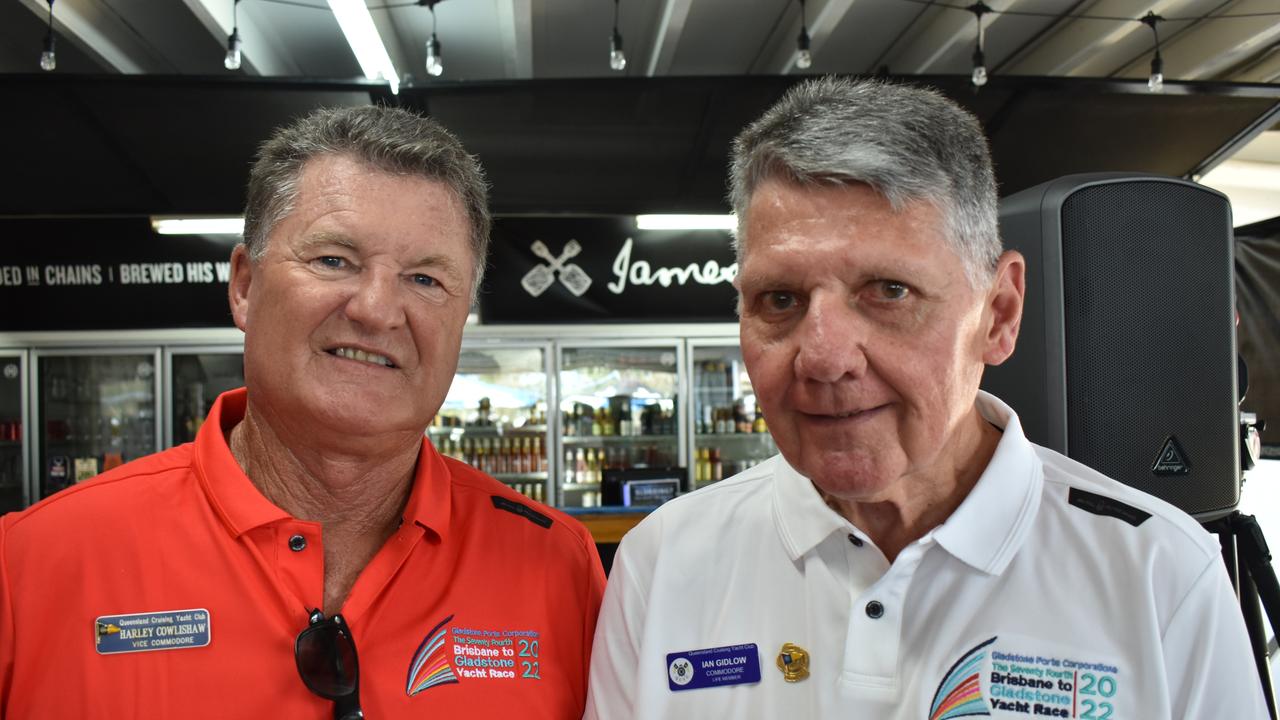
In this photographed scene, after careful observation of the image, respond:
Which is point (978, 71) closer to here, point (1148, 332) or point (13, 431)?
point (1148, 332)

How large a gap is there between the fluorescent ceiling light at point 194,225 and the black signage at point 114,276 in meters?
0.05

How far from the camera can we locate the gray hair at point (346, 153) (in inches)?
59.4

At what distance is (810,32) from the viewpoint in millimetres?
4836

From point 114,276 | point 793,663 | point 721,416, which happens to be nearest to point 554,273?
point 721,416

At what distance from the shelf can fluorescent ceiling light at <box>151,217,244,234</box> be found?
8.71ft

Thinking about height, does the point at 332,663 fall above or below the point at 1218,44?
below

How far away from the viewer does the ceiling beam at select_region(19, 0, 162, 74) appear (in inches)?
170

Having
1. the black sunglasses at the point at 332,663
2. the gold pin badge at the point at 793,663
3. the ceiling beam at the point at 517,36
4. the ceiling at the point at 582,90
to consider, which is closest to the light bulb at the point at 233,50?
the ceiling at the point at 582,90

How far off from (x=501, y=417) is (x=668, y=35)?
296 cm

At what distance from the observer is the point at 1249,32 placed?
183 inches

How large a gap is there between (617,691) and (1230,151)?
5.13 meters

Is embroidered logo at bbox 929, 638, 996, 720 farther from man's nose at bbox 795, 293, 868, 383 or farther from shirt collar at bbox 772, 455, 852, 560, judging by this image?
man's nose at bbox 795, 293, 868, 383

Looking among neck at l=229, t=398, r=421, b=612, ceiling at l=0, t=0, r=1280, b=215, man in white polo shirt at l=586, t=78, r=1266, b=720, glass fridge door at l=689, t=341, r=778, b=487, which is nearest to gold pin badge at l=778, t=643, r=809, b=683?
man in white polo shirt at l=586, t=78, r=1266, b=720

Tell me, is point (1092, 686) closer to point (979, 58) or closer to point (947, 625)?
point (947, 625)
